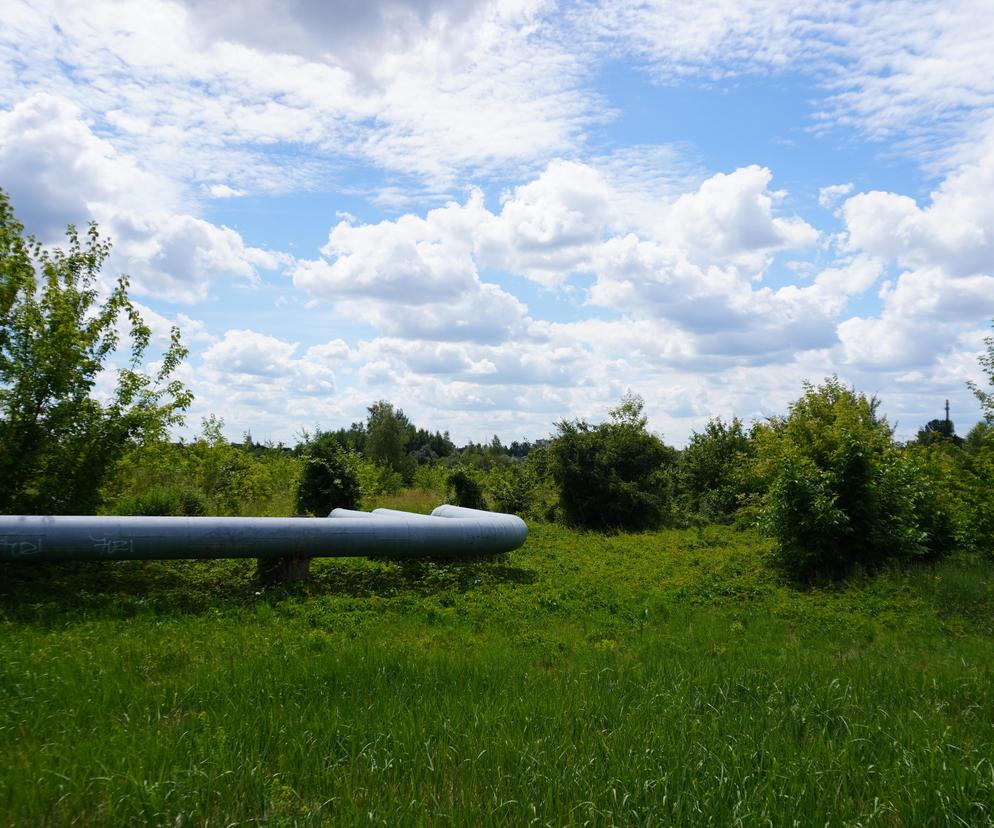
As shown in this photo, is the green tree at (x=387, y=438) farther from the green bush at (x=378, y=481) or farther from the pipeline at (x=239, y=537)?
the pipeline at (x=239, y=537)

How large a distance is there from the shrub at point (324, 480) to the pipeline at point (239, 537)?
462 cm

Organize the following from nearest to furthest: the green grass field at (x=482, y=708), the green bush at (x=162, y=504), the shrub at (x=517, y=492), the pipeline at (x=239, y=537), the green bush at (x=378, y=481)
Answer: the green grass field at (x=482, y=708) < the pipeline at (x=239, y=537) < the green bush at (x=162, y=504) < the green bush at (x=378, y=481) < the shrub at (x=517, y=492)

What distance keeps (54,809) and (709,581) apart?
10776 mm

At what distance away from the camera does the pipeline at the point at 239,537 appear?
29.3 feet

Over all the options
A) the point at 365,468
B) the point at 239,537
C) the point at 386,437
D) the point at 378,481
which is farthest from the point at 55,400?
the point at 386,437

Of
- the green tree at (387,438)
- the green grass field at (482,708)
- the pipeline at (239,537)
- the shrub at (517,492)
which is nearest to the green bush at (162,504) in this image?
the green grass field at (482,708)

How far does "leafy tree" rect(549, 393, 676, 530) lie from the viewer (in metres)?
21.5

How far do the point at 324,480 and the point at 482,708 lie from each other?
488 inches

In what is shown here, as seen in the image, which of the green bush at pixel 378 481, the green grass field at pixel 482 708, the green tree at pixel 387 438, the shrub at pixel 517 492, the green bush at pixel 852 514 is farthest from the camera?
the green tree at pixel 387 438

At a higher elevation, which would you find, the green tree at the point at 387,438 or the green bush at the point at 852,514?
the green tree at the point at 387,438

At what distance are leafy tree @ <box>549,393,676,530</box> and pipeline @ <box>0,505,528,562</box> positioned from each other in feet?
29.8

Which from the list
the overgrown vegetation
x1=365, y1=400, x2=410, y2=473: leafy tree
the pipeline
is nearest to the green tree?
x1=365, y1=400, x2=410, y2=473: leafy tree

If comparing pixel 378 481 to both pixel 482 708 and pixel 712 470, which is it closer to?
pixel 712 470

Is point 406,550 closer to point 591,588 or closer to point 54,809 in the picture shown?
point 591,588
